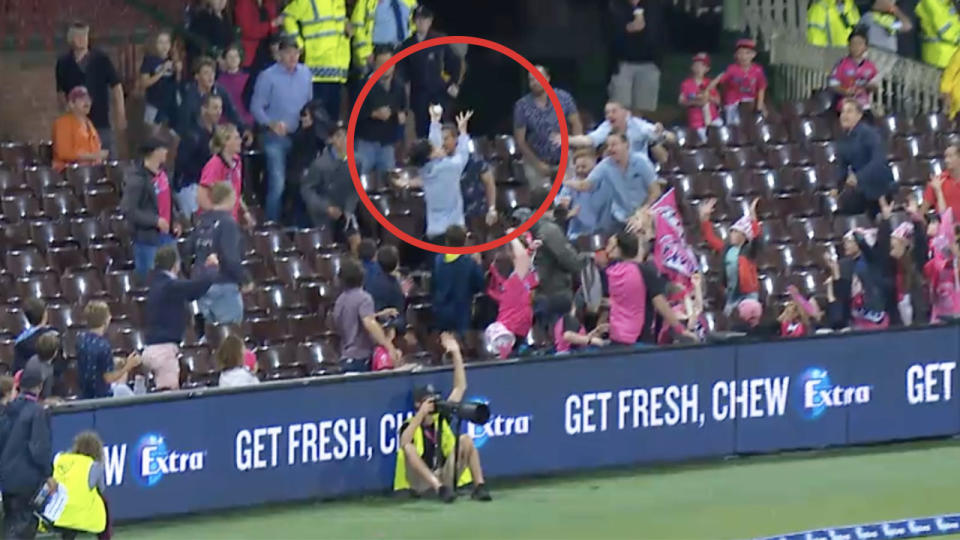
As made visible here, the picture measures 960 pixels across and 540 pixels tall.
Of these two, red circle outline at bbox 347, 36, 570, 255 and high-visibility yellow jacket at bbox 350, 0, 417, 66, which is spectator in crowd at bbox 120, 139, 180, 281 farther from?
high-visibility yellow jacket at bbox 350, 0, 417, 66

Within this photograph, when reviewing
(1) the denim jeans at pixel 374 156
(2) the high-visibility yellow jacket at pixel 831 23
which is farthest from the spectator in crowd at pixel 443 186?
(2) the high-visibility yellow jacket at pixel 831 23

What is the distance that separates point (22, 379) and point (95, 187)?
576 centimetres

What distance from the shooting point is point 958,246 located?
23.6 metres

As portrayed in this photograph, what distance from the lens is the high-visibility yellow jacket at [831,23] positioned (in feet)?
91.3

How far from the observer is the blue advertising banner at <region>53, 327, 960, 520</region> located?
18.8 m

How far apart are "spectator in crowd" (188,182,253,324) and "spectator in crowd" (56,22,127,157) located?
2.14 meters

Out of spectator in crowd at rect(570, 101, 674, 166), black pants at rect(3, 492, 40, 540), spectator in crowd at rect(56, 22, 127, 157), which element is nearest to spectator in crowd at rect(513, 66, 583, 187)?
spectator in crowd at rect(570, 101, 674, 166)

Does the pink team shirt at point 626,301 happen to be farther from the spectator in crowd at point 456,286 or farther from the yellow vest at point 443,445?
the yellow vest at point 443,445

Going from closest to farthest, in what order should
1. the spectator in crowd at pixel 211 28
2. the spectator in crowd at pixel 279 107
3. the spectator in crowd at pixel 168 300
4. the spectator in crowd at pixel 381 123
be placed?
the spectator in crowd at pixel 168 300, the spectator in crowd at pixel 279 107, the spectator in crowd at pixel 381 123, the spectator in crowd at pixel 211 28

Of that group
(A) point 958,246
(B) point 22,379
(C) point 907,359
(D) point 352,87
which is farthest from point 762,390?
(B) point 22,379

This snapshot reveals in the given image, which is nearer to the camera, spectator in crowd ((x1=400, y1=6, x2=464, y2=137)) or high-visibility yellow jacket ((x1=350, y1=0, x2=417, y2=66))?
high-visibility yellow jacket ((x1=350, y1=0, x2=417, y2=66))

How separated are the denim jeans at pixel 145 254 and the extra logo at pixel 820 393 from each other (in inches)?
216

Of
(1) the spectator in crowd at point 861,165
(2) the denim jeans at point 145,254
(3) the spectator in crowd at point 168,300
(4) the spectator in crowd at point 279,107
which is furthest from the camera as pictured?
(1) the spectator in crowd at point 861,165

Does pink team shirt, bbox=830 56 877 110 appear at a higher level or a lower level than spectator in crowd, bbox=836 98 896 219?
higher
